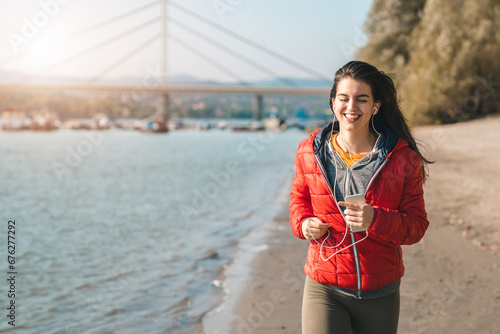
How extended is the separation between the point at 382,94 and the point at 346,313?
2.81ft

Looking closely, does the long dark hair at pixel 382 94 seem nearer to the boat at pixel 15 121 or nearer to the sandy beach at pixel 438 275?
the sandy beach at pixel 438 275

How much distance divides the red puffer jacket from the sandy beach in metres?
0.80

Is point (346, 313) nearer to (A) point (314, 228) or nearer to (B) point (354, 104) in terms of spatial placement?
(A) point (314, 228)

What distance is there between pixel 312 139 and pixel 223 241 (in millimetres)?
6208

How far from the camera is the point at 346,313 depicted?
6.43 feet

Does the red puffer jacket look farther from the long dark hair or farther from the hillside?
the hillside

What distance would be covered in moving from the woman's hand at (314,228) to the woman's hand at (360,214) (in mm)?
145

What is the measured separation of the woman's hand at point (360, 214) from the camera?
1.76 metres

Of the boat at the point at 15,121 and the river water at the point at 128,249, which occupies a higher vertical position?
the river water at the point at 128,249

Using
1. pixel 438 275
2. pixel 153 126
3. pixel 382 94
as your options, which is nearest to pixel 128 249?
pixel 438 275

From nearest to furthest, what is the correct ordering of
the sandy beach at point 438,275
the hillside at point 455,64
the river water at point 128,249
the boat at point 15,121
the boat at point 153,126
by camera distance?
1. the sandy beach at point 438,275
2. the river water at point 128,249
3. the hillside at point 455,64
4. the boat at point 153,126
5. the boat at point 15,121

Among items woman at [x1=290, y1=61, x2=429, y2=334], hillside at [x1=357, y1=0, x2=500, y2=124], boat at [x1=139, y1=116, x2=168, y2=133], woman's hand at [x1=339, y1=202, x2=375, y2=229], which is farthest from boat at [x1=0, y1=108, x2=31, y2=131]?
woman's hand at [x1=339, y1=202, x2=375, y2=229]

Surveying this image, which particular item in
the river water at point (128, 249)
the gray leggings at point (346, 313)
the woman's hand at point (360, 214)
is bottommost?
the river water at point (128, 249)

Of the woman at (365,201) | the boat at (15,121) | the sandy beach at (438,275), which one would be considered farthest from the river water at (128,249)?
the boat at (15,121)
